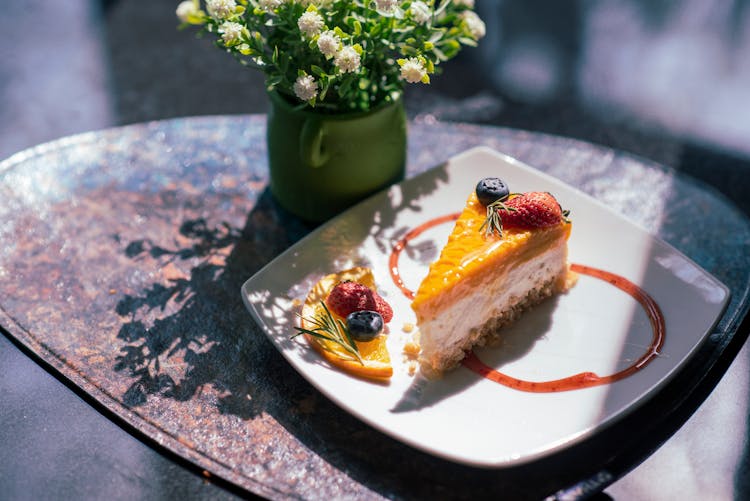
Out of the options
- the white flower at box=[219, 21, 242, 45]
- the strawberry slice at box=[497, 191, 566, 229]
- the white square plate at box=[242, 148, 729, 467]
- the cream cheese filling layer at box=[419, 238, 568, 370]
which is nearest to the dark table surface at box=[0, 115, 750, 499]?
the white square plate at box=[242, 148, 729, 467]

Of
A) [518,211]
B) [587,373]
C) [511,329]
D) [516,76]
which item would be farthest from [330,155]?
[516,76]

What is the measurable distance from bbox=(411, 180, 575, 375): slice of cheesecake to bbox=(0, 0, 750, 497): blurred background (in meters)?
0.68

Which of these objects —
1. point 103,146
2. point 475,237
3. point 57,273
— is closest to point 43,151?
point 103,146

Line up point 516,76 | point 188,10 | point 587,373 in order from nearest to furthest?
point 587,373
point 188,10
point 516,76

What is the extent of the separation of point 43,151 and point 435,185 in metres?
1.02

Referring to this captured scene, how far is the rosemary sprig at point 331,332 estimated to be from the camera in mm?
1438

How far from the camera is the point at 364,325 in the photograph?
1.44 metres

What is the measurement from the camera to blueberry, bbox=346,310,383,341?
1442 millimetres

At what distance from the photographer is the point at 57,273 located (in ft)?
5.65

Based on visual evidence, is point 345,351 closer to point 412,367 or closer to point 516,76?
point 412,367

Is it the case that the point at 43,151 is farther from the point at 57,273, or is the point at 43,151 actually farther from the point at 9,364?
the point at 9,364

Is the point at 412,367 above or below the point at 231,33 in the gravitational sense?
below

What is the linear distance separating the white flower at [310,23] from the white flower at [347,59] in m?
0.06

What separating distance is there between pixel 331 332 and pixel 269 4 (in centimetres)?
63
